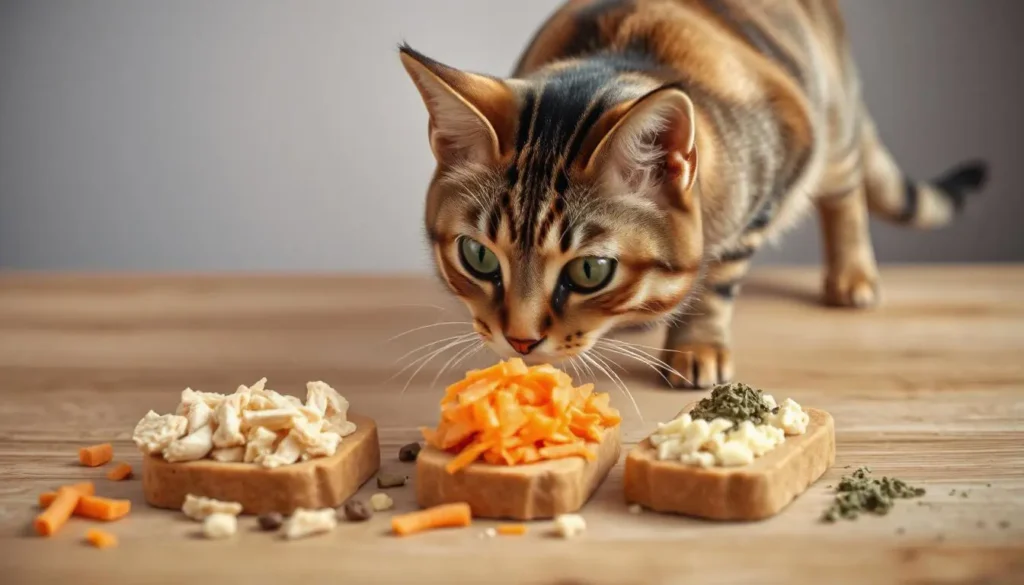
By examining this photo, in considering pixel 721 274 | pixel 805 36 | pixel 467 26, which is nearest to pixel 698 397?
pixel 721 274

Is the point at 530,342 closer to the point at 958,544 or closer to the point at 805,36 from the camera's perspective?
the point at 958,544

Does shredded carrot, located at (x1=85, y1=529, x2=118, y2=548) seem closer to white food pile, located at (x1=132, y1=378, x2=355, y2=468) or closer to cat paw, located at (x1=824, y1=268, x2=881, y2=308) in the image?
white food pile, located at (x1=132, y1=378, x2=355, y2=468)

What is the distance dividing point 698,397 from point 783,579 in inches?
26.7

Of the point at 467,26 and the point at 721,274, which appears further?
the point at 467,26

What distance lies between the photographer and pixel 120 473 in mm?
1531

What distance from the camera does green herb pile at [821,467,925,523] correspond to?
4.53 ft

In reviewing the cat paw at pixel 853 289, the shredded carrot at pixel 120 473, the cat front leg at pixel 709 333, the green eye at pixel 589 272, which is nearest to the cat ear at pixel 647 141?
the green eye at pixel 589 272

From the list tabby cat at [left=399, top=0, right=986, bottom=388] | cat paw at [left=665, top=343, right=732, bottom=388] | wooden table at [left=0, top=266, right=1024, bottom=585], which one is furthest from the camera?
cat paw at [left=665, top=343, right=732, bottom=388]

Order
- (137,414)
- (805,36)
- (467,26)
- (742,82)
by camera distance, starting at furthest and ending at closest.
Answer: (467,26), (805,36), (742,82), (137,414)

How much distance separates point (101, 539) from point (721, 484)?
0.69 metres

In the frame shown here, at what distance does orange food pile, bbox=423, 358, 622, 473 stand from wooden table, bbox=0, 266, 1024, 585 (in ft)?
0.27

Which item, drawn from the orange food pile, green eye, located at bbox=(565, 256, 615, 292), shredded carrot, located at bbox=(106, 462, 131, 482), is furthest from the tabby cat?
shredded carrot, located at bbox=(106, 462, 131, 482)

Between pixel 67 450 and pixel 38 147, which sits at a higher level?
pixel 38 147

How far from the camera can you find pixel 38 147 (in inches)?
125
